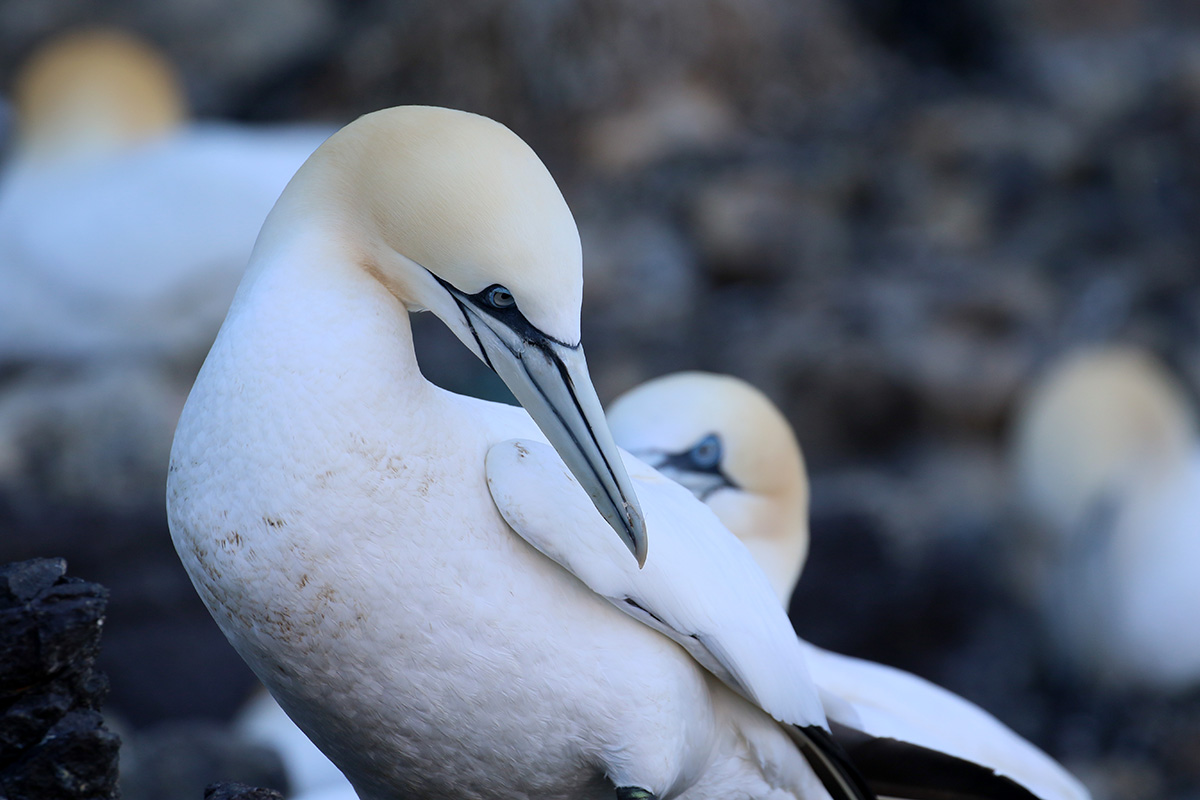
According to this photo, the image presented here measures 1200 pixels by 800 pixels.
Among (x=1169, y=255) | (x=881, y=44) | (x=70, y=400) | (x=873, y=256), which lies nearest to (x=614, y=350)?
(x=873, y=256)

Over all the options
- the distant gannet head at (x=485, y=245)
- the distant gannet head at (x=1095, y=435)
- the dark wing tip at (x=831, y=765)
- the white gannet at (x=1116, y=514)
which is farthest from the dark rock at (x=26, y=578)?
the distant gannet head at (x=1095, y=435)

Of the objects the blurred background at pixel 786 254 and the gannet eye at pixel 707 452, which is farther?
the blurred background at pixel 786 254

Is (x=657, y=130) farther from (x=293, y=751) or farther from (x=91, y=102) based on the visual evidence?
(x=293, y=751)

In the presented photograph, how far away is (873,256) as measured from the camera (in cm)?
941

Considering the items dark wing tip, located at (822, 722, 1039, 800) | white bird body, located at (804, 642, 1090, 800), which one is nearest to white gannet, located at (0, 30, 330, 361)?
white bird body, located at (804, 642, 1090, 800)

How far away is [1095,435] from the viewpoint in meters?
7.38

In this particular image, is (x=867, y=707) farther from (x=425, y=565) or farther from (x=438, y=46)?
(x=438, y=46)

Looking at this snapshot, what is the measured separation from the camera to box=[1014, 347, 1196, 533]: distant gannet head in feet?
23.7

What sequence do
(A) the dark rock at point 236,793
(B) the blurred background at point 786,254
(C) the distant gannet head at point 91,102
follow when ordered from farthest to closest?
(C) the distant gannet head at point 91,102
(B) the blurred background at point 786,254
(A) the dark rock at point 236,793

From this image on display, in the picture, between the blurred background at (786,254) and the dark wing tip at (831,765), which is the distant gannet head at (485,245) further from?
the blurred background at (786,254)

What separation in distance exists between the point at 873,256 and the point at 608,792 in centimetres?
722

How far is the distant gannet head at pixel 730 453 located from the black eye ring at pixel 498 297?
1732mm

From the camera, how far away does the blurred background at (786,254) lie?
7.16 m

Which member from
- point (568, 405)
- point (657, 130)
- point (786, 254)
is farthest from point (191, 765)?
point (657, 130)
